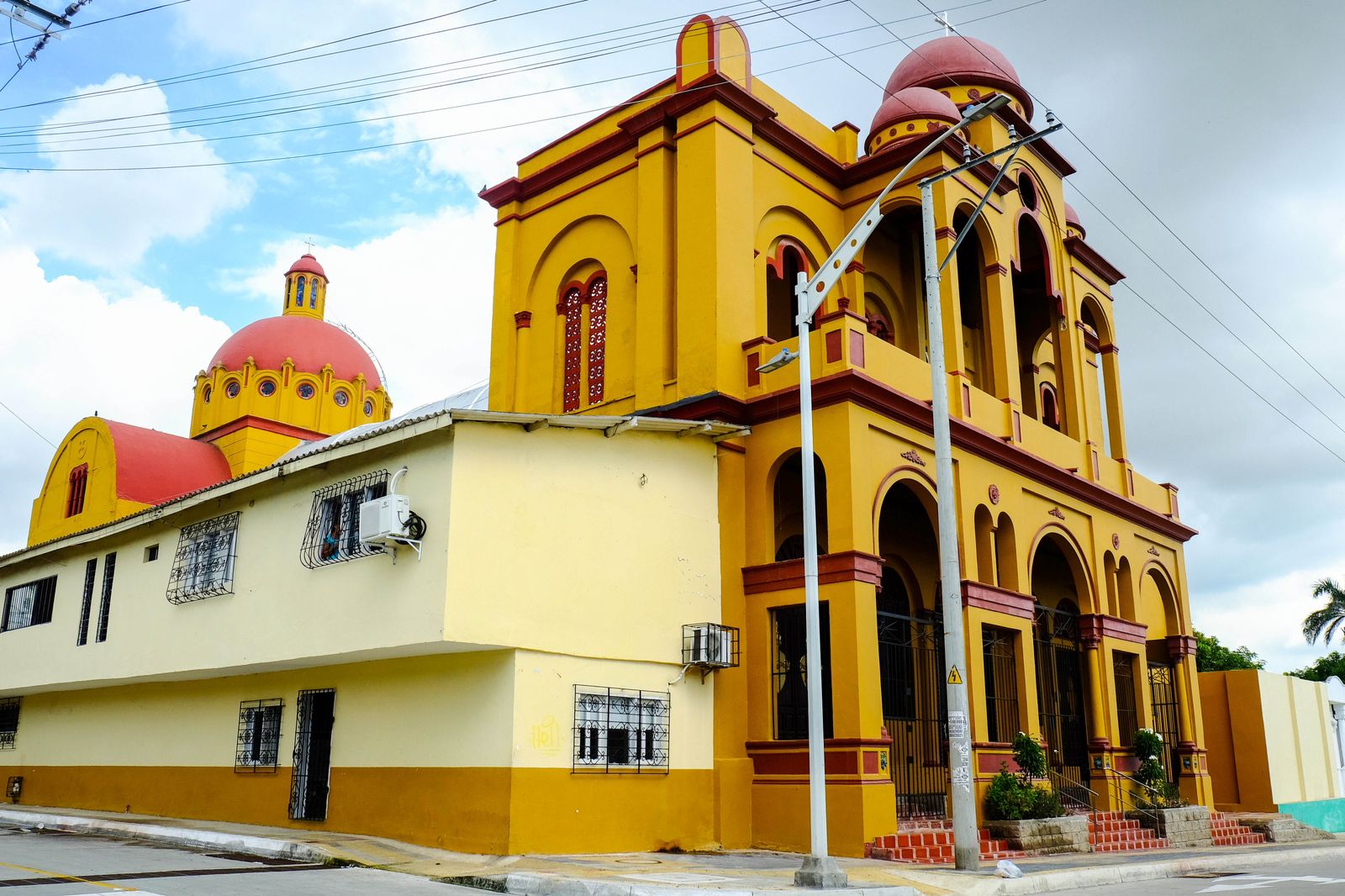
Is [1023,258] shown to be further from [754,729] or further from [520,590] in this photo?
[520,590]

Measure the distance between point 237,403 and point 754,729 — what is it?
28.0 meters

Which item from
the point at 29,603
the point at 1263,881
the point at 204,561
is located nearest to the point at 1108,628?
the point at 1263,881

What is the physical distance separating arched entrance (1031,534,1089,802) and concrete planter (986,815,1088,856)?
116 inches

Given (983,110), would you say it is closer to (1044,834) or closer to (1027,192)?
(1044,834)

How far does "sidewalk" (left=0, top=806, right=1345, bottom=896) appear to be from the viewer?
10773 mm

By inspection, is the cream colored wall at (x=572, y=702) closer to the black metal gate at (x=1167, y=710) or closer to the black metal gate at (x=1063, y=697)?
the black metal gate at (x=1063, y=697)

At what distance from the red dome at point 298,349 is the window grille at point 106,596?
1973 centimetres

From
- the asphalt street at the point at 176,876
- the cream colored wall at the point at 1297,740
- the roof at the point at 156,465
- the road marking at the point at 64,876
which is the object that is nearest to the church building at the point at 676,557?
the asphalt street at the point at 176,876

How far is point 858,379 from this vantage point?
16.1 metres

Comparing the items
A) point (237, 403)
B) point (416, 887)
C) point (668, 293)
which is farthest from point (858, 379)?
point (237, 403)

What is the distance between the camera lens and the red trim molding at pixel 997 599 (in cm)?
1769

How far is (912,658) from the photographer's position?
21125 mm

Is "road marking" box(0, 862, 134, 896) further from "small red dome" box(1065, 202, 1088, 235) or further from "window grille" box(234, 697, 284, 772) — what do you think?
"small red dome" box(1065, 202, 1088, 235)

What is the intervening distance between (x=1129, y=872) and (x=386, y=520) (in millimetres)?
9990
